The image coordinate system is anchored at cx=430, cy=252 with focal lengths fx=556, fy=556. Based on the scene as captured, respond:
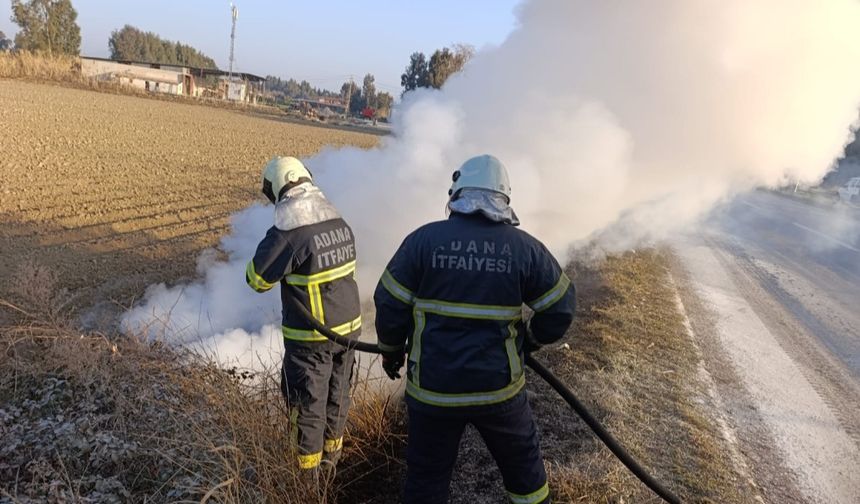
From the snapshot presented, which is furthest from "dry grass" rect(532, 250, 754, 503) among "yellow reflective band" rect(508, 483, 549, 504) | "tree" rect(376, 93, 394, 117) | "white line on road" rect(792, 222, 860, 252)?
"tree" rect(376, 93, 394, 117)

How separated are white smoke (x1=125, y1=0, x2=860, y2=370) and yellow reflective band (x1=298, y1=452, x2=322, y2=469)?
235 centimetres

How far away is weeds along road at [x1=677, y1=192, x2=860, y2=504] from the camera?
3889mm

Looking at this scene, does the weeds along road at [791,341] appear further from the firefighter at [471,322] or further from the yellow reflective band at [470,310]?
the yellow reflective band at [470,310]

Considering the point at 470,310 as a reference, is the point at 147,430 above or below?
below

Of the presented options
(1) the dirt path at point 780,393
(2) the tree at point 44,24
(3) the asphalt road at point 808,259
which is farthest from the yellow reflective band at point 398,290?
(2) the tree at point 44,24

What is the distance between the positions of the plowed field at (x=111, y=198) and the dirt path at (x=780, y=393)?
20.0 feet

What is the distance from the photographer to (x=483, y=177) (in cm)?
241

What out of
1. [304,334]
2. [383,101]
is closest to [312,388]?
[304,334]

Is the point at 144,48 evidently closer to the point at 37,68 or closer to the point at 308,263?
the point at 37,68

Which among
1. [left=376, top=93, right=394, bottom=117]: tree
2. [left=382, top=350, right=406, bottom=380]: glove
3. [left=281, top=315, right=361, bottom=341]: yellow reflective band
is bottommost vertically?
[left=281, top=315, right=361, bottom=341]: yellow reflective band

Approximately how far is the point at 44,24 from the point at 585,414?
73.4m

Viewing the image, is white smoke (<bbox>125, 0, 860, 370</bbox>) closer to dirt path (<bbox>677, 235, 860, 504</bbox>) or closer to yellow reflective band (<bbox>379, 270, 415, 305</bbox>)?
dirt path (<bbox>677, 235, 860, 504</bbox>)

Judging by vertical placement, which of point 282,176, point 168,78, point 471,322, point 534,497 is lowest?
point 534,497

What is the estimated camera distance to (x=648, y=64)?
23.7ft
